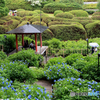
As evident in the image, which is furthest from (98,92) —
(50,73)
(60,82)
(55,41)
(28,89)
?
(55,41)

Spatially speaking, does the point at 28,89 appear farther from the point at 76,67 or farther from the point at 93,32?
the point at 93,32

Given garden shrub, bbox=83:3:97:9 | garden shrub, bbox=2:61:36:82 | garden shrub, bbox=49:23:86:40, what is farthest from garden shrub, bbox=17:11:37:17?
garden shrub, bbox=2:61:36:82

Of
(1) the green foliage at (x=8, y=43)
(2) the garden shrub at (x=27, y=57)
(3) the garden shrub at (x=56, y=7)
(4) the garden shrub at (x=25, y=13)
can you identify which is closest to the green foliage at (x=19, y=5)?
(3) the garden shrub at (x=56, y=7)

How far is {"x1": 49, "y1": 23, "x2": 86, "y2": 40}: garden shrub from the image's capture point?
15888mm

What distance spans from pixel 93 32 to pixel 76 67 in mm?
10836

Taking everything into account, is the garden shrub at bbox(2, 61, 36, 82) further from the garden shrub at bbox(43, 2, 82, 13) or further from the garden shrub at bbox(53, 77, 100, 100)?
the garden shrub at bbox(43, 2, 82, 13)

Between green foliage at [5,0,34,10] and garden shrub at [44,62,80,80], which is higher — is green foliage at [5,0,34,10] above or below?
above

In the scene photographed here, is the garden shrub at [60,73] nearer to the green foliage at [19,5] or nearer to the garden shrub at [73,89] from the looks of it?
the garden shrub at [73,89]

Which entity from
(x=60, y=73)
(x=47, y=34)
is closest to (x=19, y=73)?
(x=60, y=73)

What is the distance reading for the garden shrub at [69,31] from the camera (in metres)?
15.9

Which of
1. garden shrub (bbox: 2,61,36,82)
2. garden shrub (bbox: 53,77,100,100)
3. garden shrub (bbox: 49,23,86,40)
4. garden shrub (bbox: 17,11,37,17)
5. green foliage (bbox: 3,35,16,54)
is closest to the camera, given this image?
garden shrub (bbox: 53,77,100,100)

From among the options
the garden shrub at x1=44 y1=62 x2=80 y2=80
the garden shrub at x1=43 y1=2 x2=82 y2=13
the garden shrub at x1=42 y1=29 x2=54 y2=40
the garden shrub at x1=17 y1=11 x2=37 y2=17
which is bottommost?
the garden shrub at x1=44 y1=62 x2=80 y2=80

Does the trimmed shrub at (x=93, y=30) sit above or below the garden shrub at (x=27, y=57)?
above

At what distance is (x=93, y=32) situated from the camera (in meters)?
17.1
